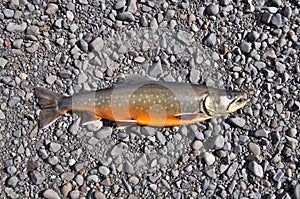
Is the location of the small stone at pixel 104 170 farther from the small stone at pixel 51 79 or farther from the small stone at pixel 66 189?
the small stone at pixel 51 79

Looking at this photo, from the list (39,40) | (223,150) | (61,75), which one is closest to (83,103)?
(61,75)

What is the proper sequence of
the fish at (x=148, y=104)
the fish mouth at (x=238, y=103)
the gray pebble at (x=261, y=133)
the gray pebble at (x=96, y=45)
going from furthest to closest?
the gray pebble at (x=96, y=45) < the gray pebble at (x=261, y=133) < the fish mouth at (x=238, y=103) < the fish at (x=148, y=104)

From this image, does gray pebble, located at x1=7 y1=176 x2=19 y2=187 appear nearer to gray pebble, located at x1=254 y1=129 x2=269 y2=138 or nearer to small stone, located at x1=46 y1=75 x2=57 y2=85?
small stone, located at x1=46 y1=75 x2=57 y2=85

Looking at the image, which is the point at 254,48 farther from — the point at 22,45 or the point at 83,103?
the point at 22,45

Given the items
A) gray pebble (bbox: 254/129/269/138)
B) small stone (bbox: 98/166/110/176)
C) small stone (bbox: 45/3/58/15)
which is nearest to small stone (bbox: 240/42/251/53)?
gray pebble (bbox: 254/129/269/138)

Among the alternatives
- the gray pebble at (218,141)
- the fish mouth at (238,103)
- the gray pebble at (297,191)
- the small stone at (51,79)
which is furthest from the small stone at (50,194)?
the gray pebble at (297,191)

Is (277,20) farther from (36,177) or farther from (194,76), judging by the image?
(36,177)

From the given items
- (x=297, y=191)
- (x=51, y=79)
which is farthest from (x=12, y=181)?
(x=297, y=191)
